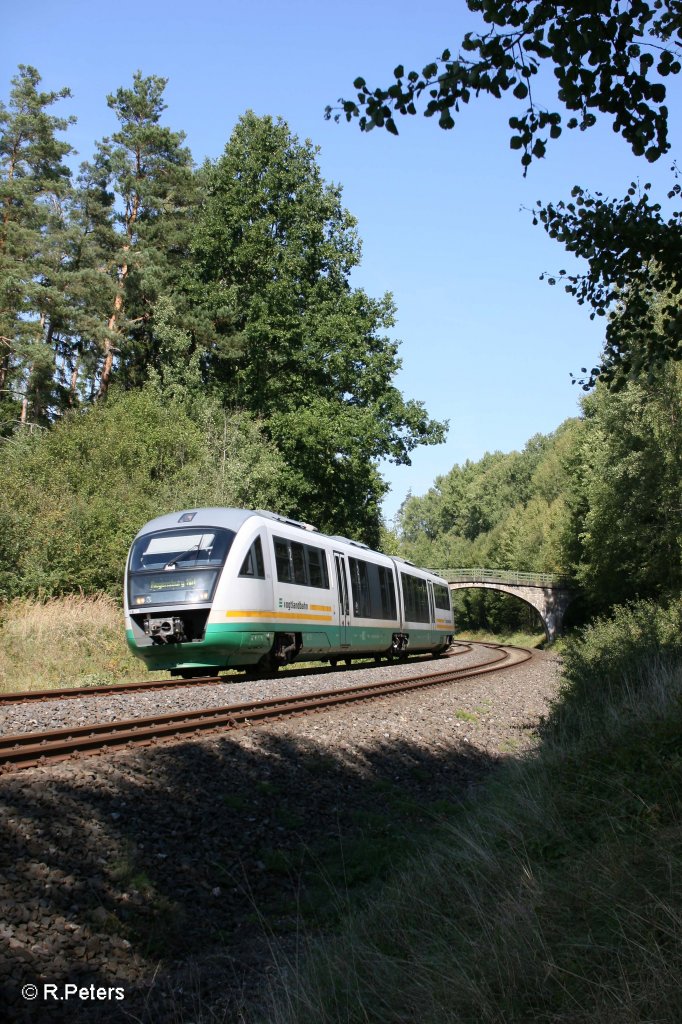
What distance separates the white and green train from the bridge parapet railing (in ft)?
114

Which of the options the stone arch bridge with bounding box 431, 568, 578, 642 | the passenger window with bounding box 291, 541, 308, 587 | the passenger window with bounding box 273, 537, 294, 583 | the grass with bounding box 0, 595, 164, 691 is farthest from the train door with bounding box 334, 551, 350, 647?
the stone arch bridge with bounding box 431, 568, 578, 642

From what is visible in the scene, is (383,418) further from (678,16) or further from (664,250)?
(678,16)

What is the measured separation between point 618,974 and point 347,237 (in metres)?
36.3

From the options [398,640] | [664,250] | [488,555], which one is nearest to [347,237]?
[398,640]

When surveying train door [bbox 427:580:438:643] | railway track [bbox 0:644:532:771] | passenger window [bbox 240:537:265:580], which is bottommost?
railway track [bbox 0:644:532:771]

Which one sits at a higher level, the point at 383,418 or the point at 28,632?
the point at 383,418

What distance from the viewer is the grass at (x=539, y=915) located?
3799mm

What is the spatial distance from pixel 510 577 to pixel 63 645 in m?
46.2

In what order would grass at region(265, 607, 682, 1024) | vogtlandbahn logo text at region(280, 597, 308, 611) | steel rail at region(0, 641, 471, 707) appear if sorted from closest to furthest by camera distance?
grass at region(265, 607, 682, 1024) < steel rail at region(0, 641, 471, 707) < vogtlandbahn logo text at region(280, 597, 308, 611)

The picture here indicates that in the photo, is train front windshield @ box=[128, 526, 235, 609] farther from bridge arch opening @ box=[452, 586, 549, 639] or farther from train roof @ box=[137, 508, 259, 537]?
bridge arch opening @ box=[452, 586, 549, 639]

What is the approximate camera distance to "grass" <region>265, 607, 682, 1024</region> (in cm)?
380

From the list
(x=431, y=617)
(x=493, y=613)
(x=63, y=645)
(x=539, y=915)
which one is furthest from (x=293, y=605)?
(x=493, y=613)

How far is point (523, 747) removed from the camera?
11594 mm

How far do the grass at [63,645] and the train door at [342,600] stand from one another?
397 cm
